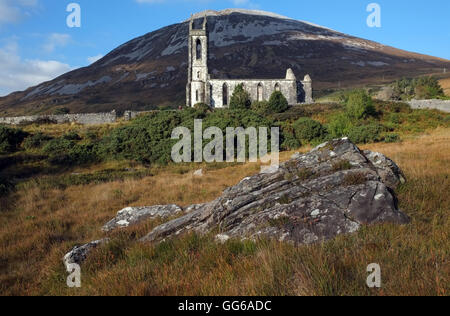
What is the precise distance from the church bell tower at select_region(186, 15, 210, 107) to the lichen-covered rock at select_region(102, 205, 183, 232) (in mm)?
45429

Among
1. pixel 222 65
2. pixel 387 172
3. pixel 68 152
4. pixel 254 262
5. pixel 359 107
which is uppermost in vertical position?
pixel 222 65

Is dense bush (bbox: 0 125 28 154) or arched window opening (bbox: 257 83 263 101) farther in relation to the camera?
arched window opening (bbox: 257 83 263 101)

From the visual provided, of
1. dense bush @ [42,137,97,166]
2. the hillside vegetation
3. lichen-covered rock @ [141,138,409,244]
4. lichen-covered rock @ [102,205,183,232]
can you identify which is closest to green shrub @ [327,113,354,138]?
the hillside vegetation

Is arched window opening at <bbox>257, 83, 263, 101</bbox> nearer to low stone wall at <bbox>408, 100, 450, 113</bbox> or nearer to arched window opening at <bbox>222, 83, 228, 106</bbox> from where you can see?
arched window opening at <bbox>222, 83, 228, 106</bbox>

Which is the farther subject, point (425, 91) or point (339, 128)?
point (425, 91)

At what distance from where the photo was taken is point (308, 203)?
222 inches

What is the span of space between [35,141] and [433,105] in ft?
149

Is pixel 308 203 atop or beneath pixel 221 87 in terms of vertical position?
beneath

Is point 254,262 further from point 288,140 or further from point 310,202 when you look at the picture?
point 288,140

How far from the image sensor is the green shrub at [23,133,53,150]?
29.6 metres

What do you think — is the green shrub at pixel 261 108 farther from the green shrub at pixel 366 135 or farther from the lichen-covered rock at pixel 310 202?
the lichen-covered rock at pixel 310 202

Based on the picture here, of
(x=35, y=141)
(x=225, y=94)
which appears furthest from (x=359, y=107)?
(x=35, y=141)
